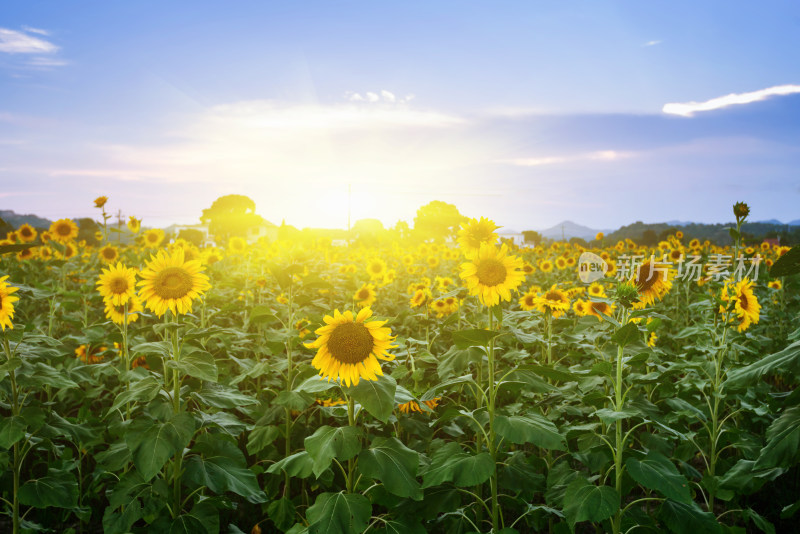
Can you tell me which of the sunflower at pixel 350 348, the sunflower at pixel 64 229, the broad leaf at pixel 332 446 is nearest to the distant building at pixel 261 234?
the sunflower at pixel 64 229

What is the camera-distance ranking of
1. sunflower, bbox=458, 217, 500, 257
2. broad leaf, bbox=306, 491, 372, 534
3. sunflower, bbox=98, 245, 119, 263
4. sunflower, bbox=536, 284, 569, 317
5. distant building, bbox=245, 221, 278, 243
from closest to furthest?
1. broad leaf, bbox=306, 491, 372, 534
2. sunflower, bbox=458, 217, 500, 257
3. sunflower, bbox=536, 284, 569, 317
4. sunflower, bbox=98, 245, 119, 263
5. distant building, bbox=245, 221, 278, 243

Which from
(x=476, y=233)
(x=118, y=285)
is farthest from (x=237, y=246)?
(x=476, y=233)

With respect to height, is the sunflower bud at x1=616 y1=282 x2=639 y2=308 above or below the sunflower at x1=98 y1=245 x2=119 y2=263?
below

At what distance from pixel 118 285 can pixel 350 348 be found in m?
2.21

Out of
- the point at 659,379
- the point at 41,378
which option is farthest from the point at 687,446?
the point at 41,378

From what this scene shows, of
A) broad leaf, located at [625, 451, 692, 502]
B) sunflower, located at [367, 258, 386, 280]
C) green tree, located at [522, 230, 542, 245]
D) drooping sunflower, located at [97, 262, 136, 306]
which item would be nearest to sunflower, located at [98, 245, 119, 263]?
sunflower, located at [367, 258, 386, 280]

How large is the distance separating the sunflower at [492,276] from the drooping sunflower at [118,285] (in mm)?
2406

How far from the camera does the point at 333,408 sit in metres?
3.25

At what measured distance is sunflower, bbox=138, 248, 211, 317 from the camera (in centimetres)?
297

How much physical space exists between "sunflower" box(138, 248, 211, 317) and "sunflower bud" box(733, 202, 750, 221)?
13.7 feet

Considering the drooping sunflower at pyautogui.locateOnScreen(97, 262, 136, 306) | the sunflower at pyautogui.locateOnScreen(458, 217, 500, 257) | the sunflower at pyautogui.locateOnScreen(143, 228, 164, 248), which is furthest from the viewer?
the sunflower at pyautogui.locateOnScreen(143, 228, 164, 248)

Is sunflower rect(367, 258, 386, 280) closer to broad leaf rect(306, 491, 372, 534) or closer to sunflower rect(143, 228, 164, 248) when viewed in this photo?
sunflower rect(143, 228, 164, 248)

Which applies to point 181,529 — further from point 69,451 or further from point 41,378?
point 69,451

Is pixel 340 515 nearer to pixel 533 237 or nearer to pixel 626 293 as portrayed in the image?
pixel 626 293
